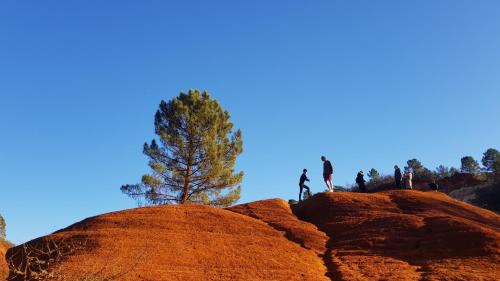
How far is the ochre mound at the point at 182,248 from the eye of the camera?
47.8 feet

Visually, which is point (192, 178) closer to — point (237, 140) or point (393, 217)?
point (237, 140)

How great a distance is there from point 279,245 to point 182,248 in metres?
3.34

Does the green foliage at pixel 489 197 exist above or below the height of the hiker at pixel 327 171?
below

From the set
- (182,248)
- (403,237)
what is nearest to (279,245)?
(182,248)

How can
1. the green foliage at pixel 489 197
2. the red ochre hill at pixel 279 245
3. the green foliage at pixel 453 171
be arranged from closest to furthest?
1. the red ochre hill at pixel 279 245
2. the green foliage at pixel 489 197
3. the green foliage at pixel 453 171

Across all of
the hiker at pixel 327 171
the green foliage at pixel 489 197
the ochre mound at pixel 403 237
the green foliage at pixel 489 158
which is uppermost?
the green foliage at pixel 489 158

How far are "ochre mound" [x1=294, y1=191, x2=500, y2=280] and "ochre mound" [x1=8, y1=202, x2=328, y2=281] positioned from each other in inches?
64.1

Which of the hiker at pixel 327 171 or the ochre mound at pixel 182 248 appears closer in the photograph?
the ochre mound at pixel 182 248

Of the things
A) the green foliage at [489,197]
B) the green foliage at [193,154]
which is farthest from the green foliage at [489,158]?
the green foliage at [193,154]

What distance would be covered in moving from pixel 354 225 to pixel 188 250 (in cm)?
713

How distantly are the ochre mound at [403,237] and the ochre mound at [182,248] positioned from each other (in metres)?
1.63

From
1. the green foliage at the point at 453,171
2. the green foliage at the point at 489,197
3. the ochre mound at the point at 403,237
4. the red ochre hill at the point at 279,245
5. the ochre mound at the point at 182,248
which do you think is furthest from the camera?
the green foliage at the point at 453,171

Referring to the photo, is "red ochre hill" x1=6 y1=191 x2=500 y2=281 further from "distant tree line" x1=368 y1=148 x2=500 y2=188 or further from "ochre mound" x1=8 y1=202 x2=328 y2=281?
"distant tree line" x1=368 y1=148 x2=500 y2=188

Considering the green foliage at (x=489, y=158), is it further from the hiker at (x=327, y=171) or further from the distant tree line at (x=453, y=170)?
the hiker at (x=327, y=171)
